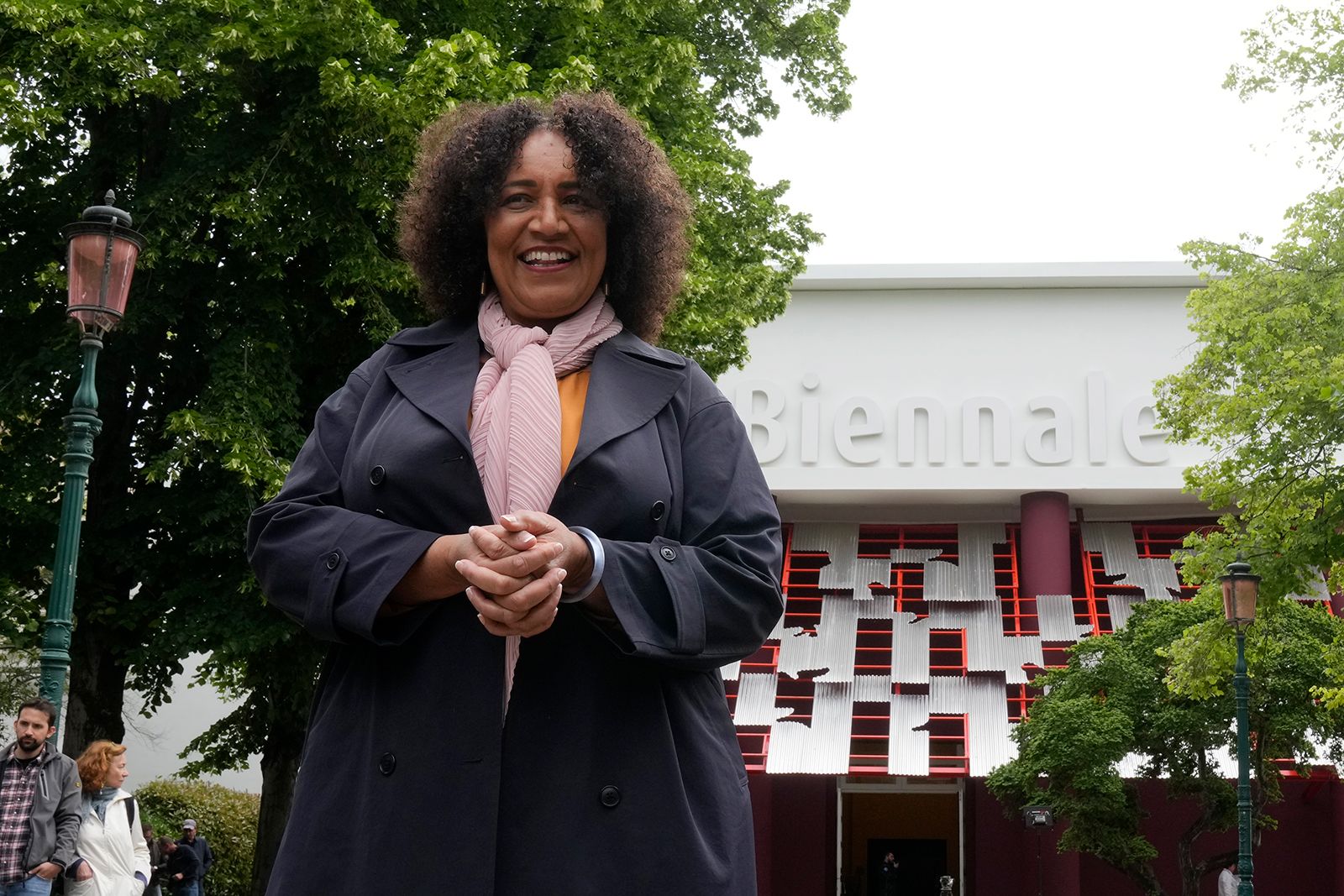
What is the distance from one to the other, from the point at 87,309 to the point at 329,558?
8.52 metres

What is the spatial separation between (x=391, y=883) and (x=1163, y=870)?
96.5ft

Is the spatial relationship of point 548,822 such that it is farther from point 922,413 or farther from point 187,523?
point 922,413

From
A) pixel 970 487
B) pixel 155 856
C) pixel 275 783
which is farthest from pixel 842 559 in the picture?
pixel 155 856

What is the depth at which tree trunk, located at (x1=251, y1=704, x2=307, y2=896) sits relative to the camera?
15953mm

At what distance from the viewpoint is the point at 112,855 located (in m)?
7.91

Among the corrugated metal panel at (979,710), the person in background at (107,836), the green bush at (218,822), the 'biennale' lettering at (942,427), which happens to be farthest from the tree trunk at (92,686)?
the 'biennale' lettering at (942,427)

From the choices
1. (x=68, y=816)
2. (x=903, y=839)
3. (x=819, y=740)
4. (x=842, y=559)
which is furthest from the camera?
(x=903, y=839)

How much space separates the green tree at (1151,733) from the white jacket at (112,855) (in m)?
15.4

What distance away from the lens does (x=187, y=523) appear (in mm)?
14664

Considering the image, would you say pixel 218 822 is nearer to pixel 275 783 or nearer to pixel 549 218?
pixel 275 783

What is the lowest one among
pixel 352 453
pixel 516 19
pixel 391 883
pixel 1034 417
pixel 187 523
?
pixel 391 883

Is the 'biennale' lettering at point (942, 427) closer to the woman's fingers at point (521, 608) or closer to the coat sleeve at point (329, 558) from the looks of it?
the coat sleeve at point (329, 558)

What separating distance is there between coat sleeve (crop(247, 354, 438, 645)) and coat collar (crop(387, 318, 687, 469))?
0.53ft

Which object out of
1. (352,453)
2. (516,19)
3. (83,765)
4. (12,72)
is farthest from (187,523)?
(352,453)
